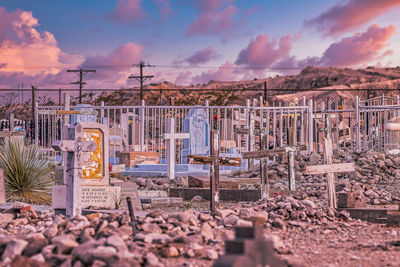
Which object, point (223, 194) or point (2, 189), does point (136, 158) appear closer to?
point (223, 194)

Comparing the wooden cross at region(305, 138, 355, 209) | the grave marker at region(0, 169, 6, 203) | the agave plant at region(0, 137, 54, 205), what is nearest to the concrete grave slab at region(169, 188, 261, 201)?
the wooden cross at region(305, 138, 355, 209)

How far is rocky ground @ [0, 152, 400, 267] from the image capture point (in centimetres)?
461

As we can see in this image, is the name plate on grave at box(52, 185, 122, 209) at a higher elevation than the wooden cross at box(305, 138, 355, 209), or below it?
below

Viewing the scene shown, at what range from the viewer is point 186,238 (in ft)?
17.6

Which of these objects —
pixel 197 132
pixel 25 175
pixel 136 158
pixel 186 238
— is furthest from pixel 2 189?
pixel 197 132

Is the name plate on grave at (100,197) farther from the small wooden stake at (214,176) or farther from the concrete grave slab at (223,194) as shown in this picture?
the concrete grave slab at (223,194)

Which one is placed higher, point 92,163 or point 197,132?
point 197,132

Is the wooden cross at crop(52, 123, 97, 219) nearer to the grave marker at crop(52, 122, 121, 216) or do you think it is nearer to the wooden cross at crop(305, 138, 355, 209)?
the grave marker at crop(52, 122, 121, 216)

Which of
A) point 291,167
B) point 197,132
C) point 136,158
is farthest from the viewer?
point 197,132

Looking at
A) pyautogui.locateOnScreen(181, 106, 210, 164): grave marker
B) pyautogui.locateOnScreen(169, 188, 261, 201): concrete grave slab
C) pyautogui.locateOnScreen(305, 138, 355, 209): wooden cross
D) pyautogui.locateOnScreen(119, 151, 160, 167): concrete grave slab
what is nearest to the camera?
pyautogui.locateOnScreen(305, 138, 355, 209): wooden cross

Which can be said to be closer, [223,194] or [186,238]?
[186,238]

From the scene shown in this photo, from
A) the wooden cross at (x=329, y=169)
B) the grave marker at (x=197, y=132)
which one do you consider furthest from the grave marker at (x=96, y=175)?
the grave marker at (x=197, y=132)

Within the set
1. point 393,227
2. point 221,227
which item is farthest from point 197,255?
point 393,227

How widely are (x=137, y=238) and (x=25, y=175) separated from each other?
20.4 feet
